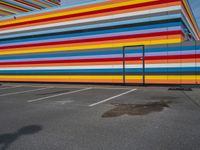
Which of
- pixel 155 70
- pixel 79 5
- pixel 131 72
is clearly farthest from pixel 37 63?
pixel 155 70

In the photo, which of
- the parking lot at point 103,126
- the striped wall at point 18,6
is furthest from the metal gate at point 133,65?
the striped wall at point 18,6

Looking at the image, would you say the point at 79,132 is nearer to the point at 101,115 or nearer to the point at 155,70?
the point at 101,115

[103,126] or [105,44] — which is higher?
[105,44]

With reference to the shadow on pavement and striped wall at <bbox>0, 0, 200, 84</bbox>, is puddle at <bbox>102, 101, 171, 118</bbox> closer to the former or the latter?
the shadow on pavement

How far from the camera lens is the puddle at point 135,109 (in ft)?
23.1

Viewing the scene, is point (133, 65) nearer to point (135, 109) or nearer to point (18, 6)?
point (135, 109)

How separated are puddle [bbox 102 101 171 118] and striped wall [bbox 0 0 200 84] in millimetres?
6005

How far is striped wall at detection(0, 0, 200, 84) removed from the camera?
13945 millimetres

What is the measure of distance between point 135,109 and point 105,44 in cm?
898

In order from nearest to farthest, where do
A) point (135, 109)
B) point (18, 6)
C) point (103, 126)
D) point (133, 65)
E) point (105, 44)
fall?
1. point (103, 126)
2. point (135, 109)
3. point (133, 65)
4. point (105, 44)
5. point (18, 6)

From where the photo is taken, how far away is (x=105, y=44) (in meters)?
16.0

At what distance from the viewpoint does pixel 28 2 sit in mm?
28141

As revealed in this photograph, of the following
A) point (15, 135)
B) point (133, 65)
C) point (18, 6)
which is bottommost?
point (15, 135)

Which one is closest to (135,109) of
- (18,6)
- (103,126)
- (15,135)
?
(103,126)
